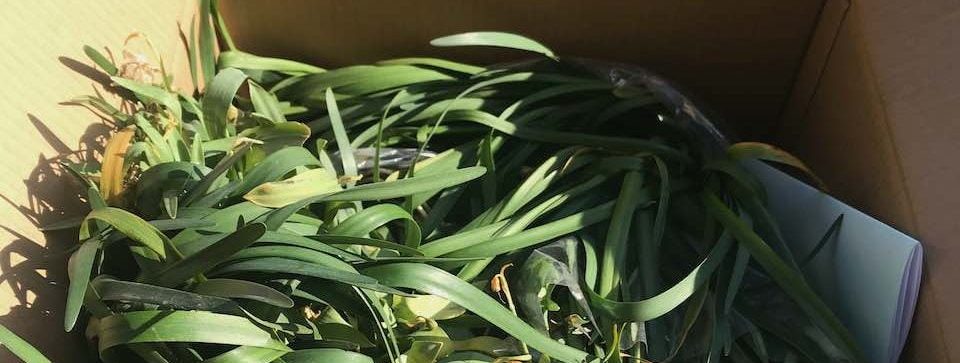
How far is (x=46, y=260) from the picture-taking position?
1.72ft

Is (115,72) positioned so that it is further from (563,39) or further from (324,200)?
(563,39)

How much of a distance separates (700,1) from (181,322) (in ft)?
1.58

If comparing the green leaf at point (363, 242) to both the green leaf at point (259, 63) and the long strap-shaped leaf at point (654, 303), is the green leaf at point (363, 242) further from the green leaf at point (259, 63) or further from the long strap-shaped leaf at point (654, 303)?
the green leaf at point (259, 63)

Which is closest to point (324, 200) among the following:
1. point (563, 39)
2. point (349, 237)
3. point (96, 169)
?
point (349, 237)

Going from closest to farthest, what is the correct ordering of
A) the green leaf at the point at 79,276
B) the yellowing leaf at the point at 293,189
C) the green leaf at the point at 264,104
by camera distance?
the green leaf at the point at 79,276, the yellowing leaf at the point at 293,189, the green leaf at the point at 264,104

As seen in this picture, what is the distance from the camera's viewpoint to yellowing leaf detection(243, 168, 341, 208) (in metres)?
0.53

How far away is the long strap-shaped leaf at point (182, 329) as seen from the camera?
0.44 meters

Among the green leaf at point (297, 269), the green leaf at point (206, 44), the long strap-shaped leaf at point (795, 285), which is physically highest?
the green leaf at point (206, 44)

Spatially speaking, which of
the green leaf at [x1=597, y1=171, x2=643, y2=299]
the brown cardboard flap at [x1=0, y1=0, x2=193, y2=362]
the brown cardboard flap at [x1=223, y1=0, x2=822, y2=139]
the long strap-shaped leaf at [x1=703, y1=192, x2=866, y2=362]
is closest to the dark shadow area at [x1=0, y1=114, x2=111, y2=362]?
the brown cardboard flap at [x1=0, y1=0, x2=193, y2=362]

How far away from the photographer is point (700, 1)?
2.30 feet

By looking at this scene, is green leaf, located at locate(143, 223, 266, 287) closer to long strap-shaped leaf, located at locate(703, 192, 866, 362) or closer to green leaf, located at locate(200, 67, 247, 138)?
green leaf, located at locate(200, 67, 247, 138)

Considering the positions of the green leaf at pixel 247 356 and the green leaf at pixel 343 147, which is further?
the green leaf at pixel 343 147

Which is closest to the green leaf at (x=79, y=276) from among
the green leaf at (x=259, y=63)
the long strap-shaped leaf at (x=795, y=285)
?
the green leaf at (x=259, y=63)

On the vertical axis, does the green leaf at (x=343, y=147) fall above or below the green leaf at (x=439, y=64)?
below
